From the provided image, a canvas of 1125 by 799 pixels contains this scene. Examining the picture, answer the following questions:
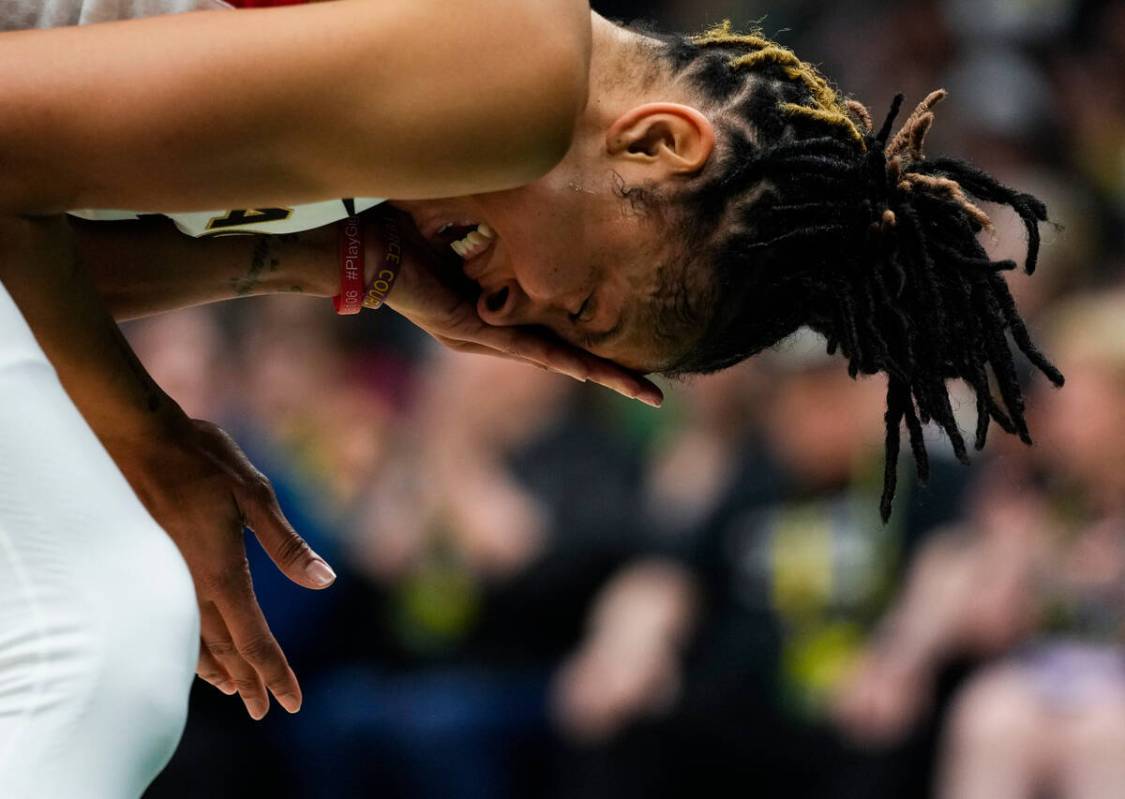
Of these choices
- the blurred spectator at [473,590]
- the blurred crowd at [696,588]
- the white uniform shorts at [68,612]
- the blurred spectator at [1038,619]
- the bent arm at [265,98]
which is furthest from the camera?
the blurred spectator at [473,590]

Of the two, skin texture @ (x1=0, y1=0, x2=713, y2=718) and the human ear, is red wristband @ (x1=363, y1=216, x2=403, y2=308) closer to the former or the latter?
skin texture @ (x1=0, y1=0, x2=713, y2=718)

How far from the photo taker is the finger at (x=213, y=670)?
197 centimetres

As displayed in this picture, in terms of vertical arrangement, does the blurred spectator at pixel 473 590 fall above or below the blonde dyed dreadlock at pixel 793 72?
below

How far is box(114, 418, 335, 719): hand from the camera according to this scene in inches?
74.8

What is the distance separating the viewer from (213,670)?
1.98 metres

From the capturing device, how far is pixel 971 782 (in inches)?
121

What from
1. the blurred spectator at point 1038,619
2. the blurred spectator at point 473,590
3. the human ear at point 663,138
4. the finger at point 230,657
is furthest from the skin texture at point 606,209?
the blurred spectator at point 473,590

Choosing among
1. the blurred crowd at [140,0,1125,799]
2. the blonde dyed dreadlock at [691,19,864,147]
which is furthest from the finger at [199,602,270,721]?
the blurred crowd at [140,0,1125,799]

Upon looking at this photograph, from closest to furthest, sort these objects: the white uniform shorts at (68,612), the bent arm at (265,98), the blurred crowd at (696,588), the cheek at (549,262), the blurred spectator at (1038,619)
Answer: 1. the white uniform shorts at (68,612)
2. the bent arm at (265,98)
3. the cheek at (549,262)
4. the blurred spectator at (1038,619)
5. the blurred crowd at (696,588)

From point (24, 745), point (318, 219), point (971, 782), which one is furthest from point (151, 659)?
point (971, 782)

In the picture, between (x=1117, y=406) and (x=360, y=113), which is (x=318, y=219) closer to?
(x=360, y=113)

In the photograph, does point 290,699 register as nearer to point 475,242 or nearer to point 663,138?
point 475,242

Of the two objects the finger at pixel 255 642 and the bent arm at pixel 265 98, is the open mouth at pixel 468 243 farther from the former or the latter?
the finger at pixel 255 642

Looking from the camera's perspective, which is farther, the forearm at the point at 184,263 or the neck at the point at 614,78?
the forearm at the point at 184,263
